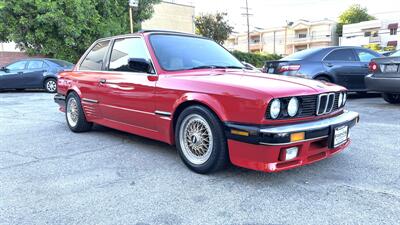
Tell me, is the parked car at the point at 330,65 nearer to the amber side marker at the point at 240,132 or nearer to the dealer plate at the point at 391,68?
the dealer plate at the point at 391,68

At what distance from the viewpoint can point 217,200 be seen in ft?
9.90

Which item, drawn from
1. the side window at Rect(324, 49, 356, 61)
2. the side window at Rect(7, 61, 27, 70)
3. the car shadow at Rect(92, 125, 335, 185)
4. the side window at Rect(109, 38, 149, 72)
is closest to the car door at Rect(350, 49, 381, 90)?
the side window at Rect(324, 49, 356, 61)

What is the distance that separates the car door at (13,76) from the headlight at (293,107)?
41.0ft

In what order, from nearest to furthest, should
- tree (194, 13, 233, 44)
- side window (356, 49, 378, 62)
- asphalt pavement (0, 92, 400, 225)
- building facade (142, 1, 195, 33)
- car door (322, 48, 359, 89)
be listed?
asphalt pavement (0, 92, 400, 225), car door (322, 48, 359, 89), side window (356, 49, 378, 62), building facade (142, 1, 195, 33), tree (194, 13, 233, 44)

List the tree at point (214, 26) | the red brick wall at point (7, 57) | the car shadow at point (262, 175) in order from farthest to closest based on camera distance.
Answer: the tree at point (214, 26) → the red brick wall at point (7, 57) → the car shadow at point (262, 175)

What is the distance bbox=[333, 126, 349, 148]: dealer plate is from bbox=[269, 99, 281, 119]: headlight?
0.69m

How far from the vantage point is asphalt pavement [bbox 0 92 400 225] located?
274 cm

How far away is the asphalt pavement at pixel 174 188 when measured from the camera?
8.98ft

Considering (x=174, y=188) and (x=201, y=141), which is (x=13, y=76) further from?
(x=174, y=188)

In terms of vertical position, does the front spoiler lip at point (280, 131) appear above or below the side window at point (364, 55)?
below

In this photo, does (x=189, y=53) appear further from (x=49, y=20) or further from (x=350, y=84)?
(x=49, y=20)

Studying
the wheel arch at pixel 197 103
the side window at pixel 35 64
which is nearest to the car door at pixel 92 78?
the wheel arch at pixel 197 103

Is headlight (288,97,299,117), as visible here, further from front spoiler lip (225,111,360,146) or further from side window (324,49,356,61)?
side window (324,49,356,61)

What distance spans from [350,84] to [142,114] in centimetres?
622
